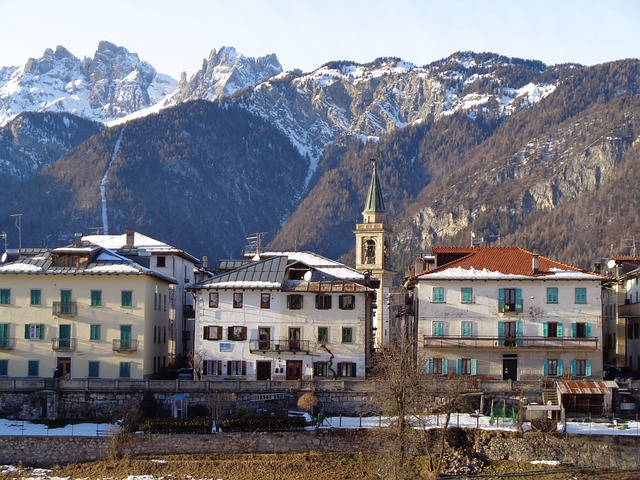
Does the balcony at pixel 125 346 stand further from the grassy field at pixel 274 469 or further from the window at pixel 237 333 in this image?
the grassy field at pixel 274 469

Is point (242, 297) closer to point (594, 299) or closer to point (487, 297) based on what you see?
point (487, 297)

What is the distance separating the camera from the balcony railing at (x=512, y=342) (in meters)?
94.1

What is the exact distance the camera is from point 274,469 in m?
77.8

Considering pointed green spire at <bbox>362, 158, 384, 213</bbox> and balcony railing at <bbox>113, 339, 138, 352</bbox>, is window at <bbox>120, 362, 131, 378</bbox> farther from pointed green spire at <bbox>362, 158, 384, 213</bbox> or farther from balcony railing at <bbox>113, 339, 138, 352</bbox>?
pointed green spire at <bbox>362, 158, 384, 213</bbox>

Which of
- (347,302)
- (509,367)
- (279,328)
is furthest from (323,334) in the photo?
(509,367)

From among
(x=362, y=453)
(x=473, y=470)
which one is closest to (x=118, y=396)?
(x=362, y=453)

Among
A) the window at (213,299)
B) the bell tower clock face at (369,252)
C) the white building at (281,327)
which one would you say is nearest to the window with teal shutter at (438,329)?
the white building at (281,327)

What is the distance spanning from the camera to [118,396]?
87750mm

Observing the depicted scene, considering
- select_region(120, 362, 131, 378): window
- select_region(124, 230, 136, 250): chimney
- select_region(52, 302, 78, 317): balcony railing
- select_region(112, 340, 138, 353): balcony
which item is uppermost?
select_region(124, 230, 136, 250): chimney

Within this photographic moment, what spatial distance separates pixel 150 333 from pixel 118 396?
1126cm

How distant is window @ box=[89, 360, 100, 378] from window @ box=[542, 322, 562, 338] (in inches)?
1349

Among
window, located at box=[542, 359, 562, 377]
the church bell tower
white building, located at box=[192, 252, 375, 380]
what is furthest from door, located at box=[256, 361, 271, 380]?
the church bell tower

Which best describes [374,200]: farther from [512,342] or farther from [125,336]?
[125,336]

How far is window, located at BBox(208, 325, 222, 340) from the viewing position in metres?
97.6
